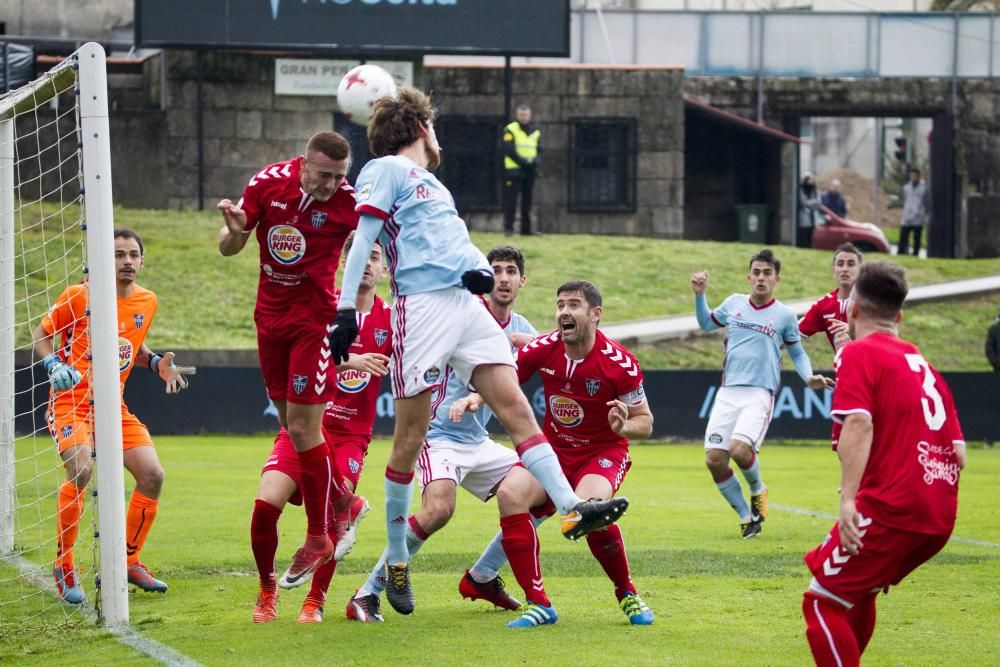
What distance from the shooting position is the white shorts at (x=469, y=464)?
26.5ft

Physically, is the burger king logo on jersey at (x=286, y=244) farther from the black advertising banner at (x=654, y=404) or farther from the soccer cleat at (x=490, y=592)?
the black advertising banner at (x=654, y=404)

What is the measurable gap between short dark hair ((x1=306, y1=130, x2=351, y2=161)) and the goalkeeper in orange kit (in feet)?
6.11

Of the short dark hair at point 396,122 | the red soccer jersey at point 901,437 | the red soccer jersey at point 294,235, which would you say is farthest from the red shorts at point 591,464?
the red soccer jersey at point 901,437

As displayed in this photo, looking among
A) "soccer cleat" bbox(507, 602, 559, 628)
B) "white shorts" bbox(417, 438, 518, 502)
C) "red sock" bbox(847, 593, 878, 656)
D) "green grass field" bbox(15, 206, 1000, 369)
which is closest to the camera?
"red sock" bbox(847, 593, 878, 656)

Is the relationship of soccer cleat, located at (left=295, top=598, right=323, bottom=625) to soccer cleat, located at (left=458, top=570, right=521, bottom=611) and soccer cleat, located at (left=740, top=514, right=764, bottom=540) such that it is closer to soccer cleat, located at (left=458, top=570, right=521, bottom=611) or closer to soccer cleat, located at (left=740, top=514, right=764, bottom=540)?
soccer cleat, located at (left=458, top=570, right=521, bottom=611)

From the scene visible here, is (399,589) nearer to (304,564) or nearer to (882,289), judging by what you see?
(304,564)

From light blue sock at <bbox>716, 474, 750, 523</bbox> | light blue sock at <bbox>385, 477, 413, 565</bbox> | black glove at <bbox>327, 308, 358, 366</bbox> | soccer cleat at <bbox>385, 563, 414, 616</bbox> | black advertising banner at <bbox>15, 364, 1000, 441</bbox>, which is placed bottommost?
black advertising banner at <bbox>15, 364, 1000, 441</bbox>

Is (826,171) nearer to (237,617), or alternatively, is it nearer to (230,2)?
(230,2)

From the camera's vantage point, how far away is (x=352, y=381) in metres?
8.32

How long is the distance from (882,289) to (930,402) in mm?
455

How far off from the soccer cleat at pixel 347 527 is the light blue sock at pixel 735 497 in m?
4.37

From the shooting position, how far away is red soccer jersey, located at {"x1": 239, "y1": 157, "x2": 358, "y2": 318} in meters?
7.30

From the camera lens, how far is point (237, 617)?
7.45 m

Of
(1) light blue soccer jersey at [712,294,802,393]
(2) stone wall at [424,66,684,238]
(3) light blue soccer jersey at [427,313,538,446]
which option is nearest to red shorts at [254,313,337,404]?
(3) light blue soccer jersey at [427,313,538,446]
